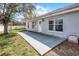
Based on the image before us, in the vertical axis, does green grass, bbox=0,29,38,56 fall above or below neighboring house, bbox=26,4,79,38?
below

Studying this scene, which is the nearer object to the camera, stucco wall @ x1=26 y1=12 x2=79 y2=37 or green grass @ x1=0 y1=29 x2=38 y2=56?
green grass @ x1=0 y1=29 x2=38 y2=56

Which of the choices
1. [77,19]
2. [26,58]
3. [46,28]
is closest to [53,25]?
[46,28]

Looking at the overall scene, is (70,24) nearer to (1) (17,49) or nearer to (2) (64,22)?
(2) (64,22)

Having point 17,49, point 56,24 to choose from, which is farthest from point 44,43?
point 56,24

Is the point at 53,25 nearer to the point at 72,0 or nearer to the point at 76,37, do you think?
the point at 76,37

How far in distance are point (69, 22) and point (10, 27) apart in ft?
24.8

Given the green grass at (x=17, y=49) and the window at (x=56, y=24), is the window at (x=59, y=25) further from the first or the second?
the green grass at (x=17, y=49)

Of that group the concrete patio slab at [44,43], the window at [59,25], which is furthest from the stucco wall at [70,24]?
the concrete patio slab at [44,43]

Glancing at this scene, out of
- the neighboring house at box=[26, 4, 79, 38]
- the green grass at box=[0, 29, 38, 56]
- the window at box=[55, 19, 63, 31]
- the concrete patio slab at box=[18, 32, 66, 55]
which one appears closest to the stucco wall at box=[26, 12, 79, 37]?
the neighboring house at box=[26, 4, 79, 38]

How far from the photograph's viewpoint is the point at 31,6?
13.2 m

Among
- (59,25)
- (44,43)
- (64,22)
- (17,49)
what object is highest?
(64,22)

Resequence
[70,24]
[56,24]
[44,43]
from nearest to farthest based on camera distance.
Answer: [44,43]
[70,24]
[56,24]

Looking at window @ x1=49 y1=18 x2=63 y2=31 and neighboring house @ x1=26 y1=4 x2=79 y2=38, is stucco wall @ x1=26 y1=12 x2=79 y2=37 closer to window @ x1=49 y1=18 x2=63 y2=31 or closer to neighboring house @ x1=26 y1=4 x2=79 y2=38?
neighboring house @ x1=26 y1=4 x2=79 y2=38

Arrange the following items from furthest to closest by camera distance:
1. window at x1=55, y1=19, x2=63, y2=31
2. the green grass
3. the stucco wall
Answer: window at x1=55, y1=19, x2=63, y2=31 < the stucco wall < the green grass
